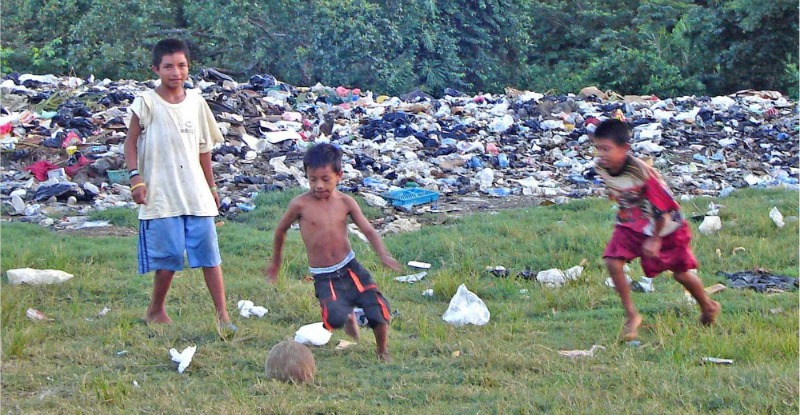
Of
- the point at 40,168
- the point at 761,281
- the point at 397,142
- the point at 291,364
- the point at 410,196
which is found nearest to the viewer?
the point at 291,364

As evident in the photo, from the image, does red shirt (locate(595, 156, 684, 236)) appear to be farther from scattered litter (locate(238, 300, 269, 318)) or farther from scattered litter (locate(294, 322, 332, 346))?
scattered litter (locate(238, 300, 269, 318))

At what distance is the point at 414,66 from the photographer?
17.6 meters

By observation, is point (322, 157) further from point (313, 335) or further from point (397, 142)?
point (397, 142)

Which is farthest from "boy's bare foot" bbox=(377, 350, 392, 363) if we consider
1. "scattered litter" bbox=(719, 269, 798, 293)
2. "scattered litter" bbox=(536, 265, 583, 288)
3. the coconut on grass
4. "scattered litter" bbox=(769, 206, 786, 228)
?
"scattered litter" bbox=(769, 206, 786, 228)

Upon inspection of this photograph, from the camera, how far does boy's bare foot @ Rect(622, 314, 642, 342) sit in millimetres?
4762

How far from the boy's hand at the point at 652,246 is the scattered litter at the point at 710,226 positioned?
263cm

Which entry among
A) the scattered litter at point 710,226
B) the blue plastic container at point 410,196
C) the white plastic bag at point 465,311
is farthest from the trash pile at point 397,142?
the white plastic bag at point 465,311

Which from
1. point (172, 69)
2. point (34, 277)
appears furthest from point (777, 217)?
point (34, 277)

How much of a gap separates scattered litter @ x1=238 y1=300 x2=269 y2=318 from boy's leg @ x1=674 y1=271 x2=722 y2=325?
7.30 ft

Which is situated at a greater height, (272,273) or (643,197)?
(643,197)

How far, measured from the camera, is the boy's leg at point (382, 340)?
14.6 feet

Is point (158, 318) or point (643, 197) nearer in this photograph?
point (643, 197)

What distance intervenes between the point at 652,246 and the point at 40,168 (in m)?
7.15

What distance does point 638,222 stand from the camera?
4824 millimetres
